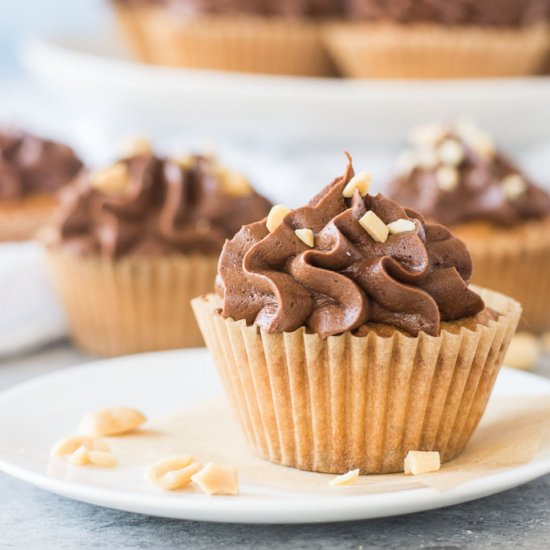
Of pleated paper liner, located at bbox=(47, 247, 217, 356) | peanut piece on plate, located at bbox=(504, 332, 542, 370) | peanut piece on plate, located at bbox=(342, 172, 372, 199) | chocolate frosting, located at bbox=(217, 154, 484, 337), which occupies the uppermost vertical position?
peanut piece on plate, located at bbox=(342, 172, 372, 199)

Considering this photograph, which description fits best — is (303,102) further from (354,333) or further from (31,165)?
(354,333)

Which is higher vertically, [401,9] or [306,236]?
[401,9]

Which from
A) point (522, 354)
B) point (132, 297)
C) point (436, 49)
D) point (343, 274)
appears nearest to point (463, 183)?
point (522, 354)

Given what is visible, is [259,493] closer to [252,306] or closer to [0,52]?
[252,306]

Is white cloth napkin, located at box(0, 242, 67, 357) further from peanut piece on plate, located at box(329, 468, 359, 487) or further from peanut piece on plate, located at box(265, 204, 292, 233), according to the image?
peanut piece on plate, located at box(329, 468, 359, 487)

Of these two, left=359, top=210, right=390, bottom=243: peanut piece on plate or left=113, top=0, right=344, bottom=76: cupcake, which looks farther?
left=113, top=0, right=344, bottom=76: cupcake

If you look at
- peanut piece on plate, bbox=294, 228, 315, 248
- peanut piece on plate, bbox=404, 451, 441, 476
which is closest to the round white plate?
peanut piece on plate, bbox=404, 451, 441, 476

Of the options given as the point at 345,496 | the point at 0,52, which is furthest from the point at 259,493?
the point at 0,52
